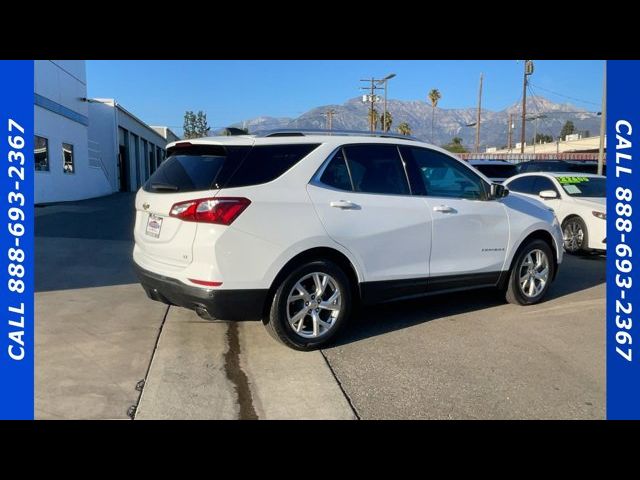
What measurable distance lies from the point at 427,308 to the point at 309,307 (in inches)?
78.6

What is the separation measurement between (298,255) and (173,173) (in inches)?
51.0

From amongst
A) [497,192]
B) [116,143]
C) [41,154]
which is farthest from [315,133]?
[116,143]

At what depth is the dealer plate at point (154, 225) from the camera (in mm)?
4156

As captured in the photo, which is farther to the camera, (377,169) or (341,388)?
(377,169)

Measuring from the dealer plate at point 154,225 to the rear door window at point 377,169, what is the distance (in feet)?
5.68

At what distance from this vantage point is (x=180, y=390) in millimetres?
3570

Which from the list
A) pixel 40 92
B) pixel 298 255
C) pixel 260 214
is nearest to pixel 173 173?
pixel 260 214

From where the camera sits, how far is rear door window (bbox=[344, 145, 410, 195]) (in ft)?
15.0

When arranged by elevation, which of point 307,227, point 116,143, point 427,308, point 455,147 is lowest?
point 427,308

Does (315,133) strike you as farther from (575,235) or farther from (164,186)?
(575,235)

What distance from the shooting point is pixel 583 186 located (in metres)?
9.79

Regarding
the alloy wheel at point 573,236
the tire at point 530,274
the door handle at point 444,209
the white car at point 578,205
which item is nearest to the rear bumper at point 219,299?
the door handle at point 444,209

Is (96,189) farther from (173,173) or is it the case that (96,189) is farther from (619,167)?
(619,167)

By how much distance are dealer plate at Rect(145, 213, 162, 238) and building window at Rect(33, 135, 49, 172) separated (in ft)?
52.4
